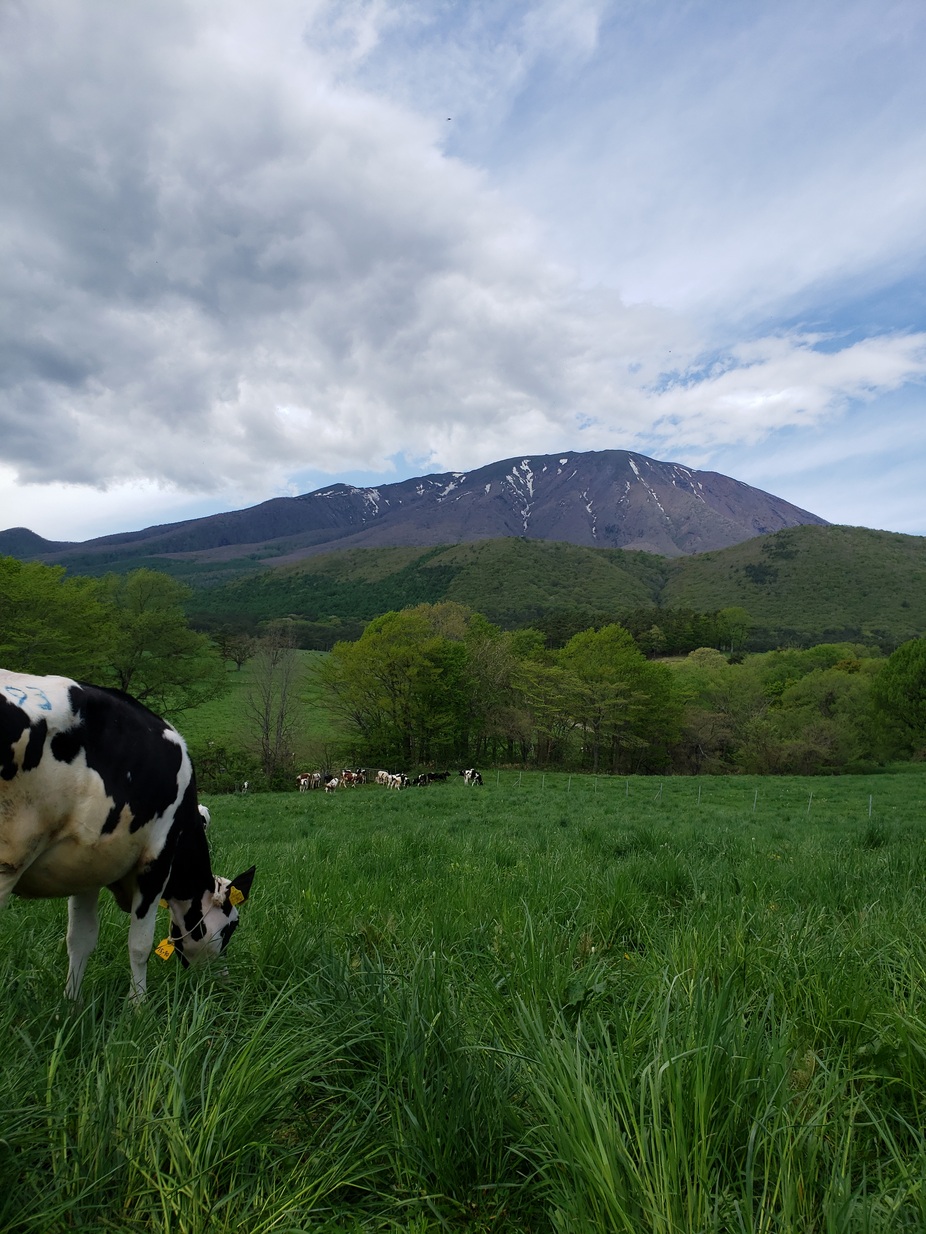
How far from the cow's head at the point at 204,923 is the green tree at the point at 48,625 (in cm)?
2791

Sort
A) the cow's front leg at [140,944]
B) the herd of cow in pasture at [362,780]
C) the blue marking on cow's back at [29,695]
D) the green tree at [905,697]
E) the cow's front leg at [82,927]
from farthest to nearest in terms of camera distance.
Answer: the green tree at [905,697], the herd of cow in pasture at [362,780], the cow's front leg at [82,927], the cow's front leg at [140,944], the blue marking on cow's back at [29,695]

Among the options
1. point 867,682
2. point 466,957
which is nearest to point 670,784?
point 867,682

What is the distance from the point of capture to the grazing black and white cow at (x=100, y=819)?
2889mm

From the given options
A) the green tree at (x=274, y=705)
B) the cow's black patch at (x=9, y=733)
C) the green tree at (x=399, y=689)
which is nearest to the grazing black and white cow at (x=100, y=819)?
the cow's black patch at (x=9, y=733)

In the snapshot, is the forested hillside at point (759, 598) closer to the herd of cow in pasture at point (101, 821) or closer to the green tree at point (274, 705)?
the green tree at point (274, 705)

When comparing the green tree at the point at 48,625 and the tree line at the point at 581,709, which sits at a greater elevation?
the green tree at the point at 48,625

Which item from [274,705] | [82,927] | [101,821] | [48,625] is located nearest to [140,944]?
[82,927]

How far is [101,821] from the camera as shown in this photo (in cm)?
314

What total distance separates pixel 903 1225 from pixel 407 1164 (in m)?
1.30

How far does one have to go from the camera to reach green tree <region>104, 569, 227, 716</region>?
1478 inches

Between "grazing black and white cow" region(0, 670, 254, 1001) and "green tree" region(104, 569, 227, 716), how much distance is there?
3565 cm

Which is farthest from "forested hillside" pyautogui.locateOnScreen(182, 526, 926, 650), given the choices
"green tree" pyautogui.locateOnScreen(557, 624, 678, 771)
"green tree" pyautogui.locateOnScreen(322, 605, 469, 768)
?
"green tree" pyautogui.locateOnScreen(322, 605, 469, 768)

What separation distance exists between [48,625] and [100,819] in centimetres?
3219

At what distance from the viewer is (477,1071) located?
211cm
